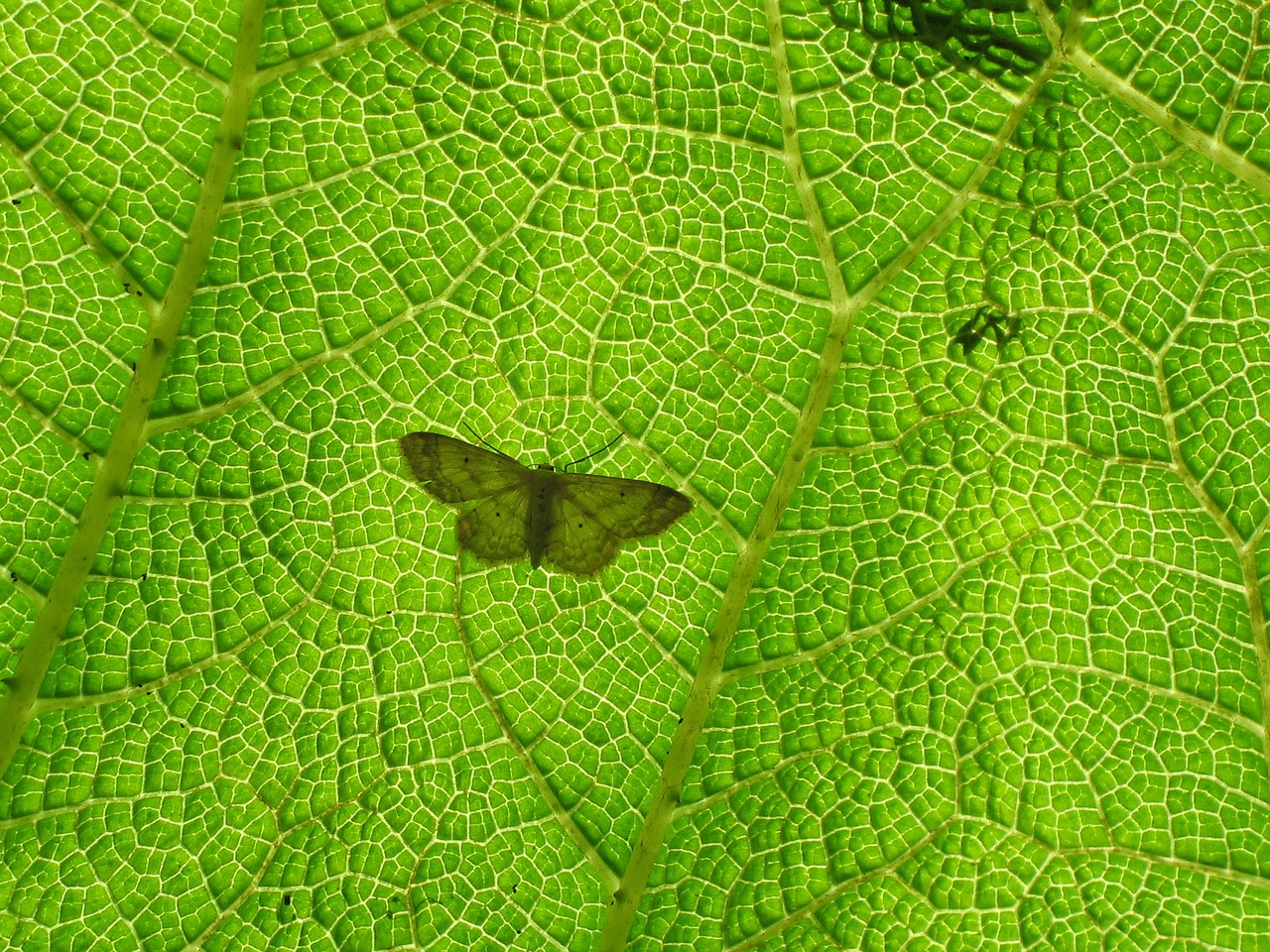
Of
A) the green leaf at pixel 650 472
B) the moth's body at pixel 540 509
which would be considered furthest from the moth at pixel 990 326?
the moth's body at pixel 540 509

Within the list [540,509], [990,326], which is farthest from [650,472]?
[990,326]

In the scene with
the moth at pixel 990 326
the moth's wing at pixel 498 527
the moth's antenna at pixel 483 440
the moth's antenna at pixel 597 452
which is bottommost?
the moth's wing at pixel 498 527

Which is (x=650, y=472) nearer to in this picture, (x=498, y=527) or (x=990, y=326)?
(x=498, y=527)

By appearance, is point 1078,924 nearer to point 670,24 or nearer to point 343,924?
point 343,924

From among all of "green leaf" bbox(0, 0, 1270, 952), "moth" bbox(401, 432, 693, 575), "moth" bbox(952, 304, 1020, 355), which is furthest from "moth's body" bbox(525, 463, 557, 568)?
"moth" bbox(952, 304, 1020, 355)

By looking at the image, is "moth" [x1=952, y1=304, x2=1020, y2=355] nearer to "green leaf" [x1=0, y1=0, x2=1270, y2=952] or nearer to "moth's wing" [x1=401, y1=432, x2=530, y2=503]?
"green leaf" [x1=0, y1=0, x2=1270, y2=952]

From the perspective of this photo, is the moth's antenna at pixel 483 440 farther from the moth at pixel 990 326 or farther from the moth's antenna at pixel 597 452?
the moth at pixel 990 326
